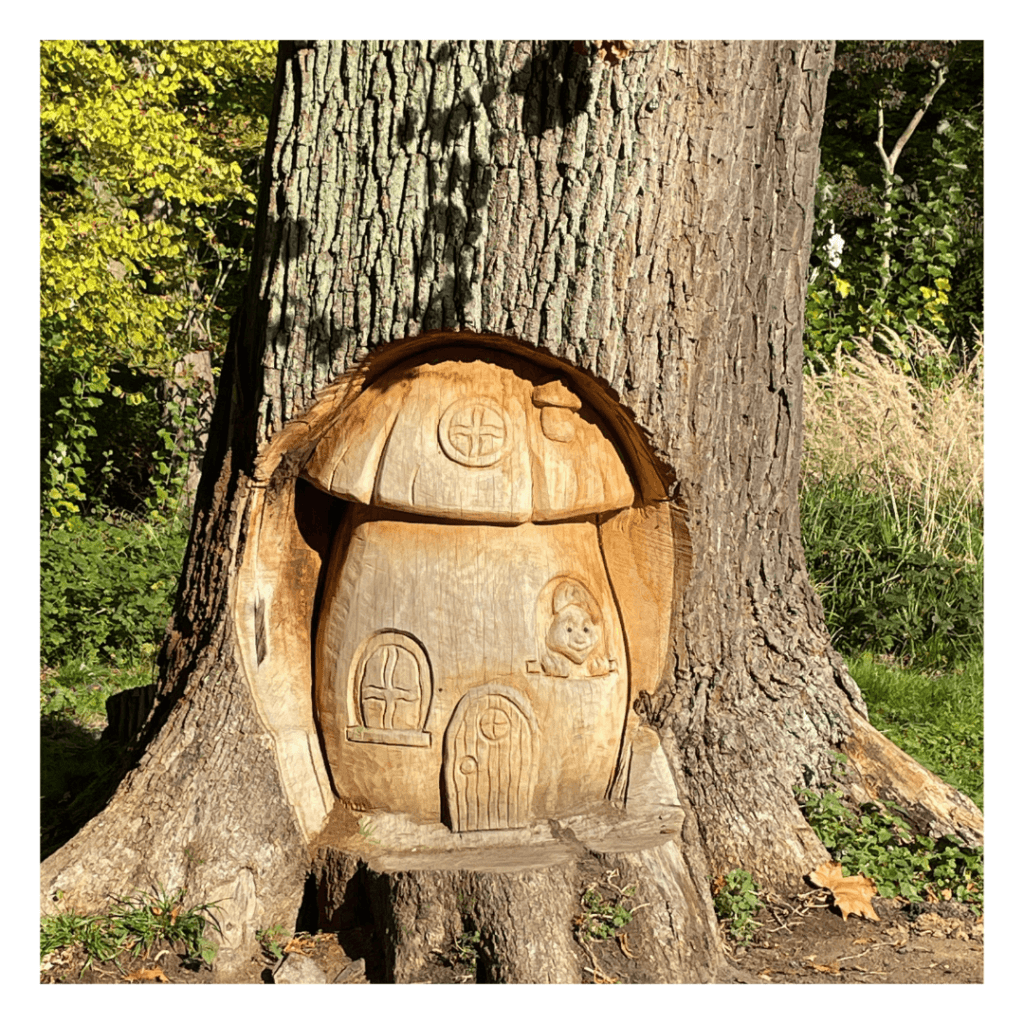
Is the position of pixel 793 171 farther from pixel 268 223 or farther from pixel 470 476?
pixel 268 223

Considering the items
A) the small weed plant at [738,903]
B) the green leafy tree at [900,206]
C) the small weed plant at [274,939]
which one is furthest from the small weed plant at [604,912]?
the green leafy tree at [900,206]

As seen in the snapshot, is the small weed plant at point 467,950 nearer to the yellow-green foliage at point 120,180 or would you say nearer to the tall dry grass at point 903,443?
the tall dry grass at point 903,443

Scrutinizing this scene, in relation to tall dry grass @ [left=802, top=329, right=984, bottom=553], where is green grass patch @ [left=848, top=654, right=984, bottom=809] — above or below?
below

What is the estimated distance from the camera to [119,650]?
5.64 m

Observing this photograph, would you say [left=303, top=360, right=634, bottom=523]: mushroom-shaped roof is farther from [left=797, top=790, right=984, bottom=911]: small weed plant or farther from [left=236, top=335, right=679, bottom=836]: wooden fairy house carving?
[left=797, top=790, right=984, bottom=911]: small weed plant

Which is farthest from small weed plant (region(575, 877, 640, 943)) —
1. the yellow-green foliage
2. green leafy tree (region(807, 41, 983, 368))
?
green leafy tree (region(807, 41, 983, 368))

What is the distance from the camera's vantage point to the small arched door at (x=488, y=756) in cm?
305

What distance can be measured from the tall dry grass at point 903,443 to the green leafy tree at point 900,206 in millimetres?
2034

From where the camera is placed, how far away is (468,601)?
3.05 metres

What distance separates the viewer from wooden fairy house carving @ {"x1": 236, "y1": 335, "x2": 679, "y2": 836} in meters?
2.98

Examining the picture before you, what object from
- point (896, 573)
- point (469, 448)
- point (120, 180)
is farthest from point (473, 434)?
point (120, 180)

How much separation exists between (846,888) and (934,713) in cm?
188

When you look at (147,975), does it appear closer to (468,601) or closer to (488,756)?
(488,756)

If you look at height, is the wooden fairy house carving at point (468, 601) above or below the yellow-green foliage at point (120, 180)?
below
